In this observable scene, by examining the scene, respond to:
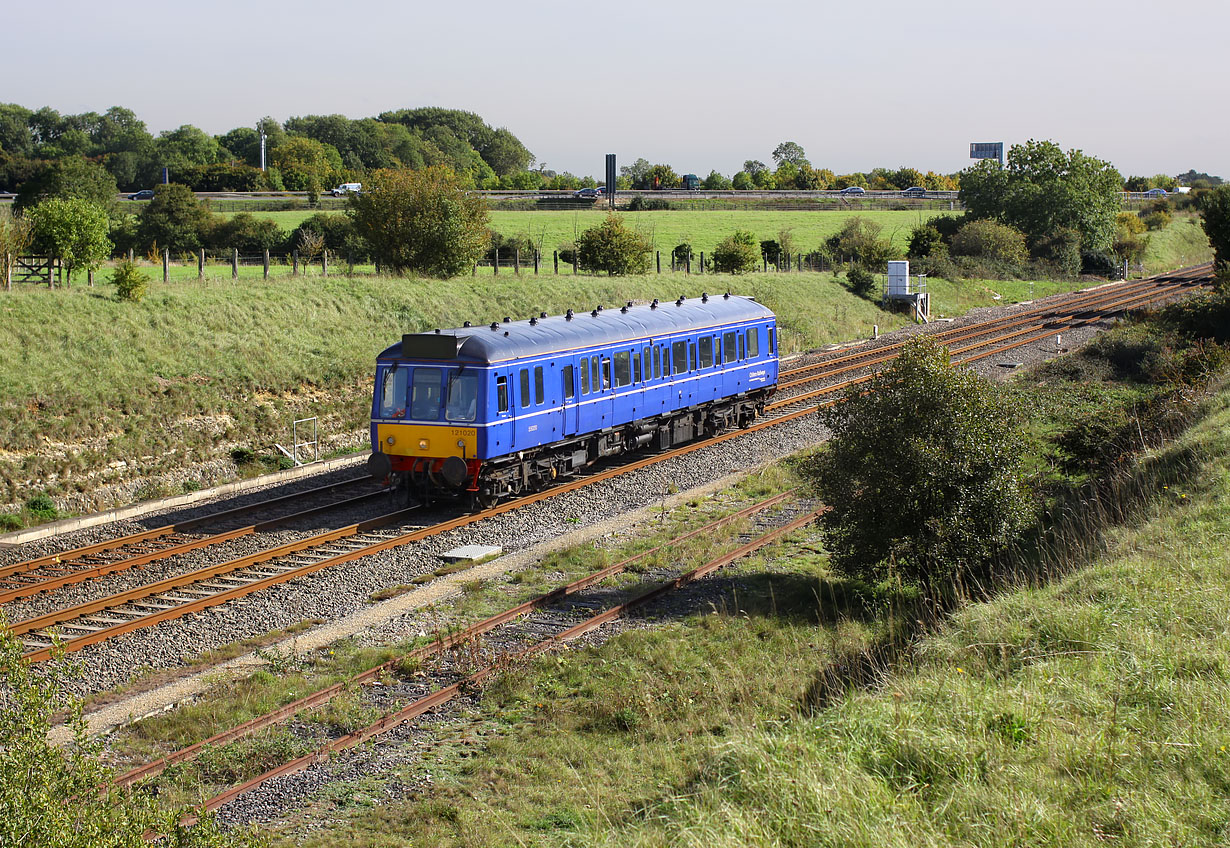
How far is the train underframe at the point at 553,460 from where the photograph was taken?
61.3ft

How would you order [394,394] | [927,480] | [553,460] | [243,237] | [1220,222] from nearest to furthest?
[927,480] < [394,394] < [553,460] < [1220,222] < [243,237]

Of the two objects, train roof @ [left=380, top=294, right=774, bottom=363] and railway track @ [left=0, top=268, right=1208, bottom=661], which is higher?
train roof @ [left=380, top=294, right=774, bottom=363]

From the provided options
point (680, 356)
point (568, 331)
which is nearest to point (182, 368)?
point (568, 331)

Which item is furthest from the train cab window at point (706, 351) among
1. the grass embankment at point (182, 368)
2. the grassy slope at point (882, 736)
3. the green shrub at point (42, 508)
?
the green shrub at point (42, 508)

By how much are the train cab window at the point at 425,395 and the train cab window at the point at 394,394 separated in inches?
7.4

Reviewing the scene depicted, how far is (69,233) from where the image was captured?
29.5m

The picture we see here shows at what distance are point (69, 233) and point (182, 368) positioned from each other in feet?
24.7

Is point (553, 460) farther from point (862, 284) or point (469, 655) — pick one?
point (862, 284)

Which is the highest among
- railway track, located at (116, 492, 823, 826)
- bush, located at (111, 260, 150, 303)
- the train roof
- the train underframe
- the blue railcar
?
bush, located at (111, 260, 150, 303)

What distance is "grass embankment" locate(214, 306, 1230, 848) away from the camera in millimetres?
6141

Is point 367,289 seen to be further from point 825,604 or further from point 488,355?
point 825,604

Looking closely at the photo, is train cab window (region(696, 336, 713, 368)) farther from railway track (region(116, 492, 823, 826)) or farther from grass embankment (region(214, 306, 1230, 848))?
grass embankment (region(214, 306, 1230, 848))

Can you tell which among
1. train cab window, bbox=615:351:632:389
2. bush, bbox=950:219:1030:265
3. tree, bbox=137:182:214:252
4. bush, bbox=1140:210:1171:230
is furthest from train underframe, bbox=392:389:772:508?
bush, bbox=1140:210:1171:230

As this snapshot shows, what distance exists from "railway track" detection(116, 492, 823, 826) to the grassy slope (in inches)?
21.0
